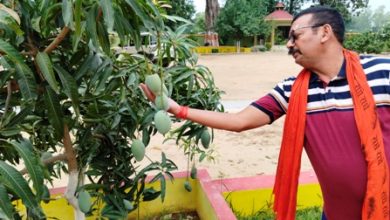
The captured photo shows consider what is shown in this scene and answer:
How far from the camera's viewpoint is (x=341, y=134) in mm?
1217

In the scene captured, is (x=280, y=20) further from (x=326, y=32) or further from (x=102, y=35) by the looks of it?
(x=102, y=35)

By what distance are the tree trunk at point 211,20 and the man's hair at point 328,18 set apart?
1845 cm

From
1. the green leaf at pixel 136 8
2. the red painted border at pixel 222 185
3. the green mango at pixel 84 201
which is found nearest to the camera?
the green leaf at pixel 136 8

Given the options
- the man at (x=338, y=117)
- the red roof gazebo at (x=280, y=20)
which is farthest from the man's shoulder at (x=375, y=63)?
the red roof gazebo at (x=280, y=20)

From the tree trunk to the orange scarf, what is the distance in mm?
18449

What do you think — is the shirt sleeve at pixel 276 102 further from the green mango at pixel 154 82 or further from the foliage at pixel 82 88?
the green mango at pixel 154 82

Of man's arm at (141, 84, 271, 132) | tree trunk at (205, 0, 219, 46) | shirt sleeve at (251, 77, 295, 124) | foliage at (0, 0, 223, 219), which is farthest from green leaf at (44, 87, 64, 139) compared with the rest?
tree trunk at (205, 0, 219, 46)

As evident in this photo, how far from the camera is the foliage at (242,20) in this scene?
64.2 feet

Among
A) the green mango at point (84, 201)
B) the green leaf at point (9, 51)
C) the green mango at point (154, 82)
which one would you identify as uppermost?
the green leaf at point (9, 51)

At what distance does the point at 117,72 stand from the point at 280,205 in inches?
29.4

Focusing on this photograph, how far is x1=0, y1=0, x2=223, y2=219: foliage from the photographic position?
86cm

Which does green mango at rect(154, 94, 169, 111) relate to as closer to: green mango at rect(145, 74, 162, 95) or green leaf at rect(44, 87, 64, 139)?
green mango at rect(145, 74, 162, 95)

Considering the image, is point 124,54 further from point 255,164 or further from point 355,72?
point 255,164

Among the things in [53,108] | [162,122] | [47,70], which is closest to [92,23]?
[47,70]
